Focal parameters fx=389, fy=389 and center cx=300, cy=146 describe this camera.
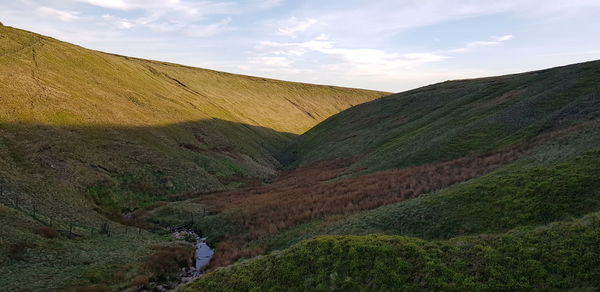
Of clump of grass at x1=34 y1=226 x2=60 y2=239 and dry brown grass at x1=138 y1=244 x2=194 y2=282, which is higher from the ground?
clump of grass at x1=34 y1=226 x2=60 y2=239

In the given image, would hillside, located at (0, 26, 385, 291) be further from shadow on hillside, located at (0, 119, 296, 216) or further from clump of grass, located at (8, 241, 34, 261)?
shadow on hillside, located at (0, 119, 296, 216)

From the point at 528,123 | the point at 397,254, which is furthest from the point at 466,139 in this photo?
the point at 397,254

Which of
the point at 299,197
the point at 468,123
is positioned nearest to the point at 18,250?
the point at 299,197

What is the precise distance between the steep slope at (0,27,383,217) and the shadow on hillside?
0.41 ft

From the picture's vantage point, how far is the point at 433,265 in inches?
645

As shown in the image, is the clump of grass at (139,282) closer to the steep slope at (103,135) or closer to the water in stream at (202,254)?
the water in stream at (202,254)

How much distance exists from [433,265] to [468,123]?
5179 centimetres

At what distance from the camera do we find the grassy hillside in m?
14.8

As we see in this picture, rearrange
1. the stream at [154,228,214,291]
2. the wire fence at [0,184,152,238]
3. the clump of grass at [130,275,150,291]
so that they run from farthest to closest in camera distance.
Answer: the wire fence at [0,184,152,238]
the stream at [154,228,214,291]
the clump of grass at [130,275,150,291]

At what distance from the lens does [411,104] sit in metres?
111

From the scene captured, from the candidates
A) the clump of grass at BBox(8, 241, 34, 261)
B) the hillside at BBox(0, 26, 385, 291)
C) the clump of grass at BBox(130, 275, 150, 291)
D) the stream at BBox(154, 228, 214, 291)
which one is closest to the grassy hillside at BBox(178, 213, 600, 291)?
the clump of grass at BBox(130, 275, 150, 291)

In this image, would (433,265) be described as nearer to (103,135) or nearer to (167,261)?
(167,261)

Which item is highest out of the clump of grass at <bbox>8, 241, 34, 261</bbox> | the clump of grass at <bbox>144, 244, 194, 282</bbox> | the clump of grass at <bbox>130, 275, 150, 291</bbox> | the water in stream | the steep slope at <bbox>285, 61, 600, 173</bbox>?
the steep slope at <bbox>285, 61, 600, 173</bbox>

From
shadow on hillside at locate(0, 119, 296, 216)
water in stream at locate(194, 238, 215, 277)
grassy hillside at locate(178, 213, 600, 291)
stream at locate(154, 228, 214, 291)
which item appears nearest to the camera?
grassy hillside at locate(178, 213, 600, 291)
